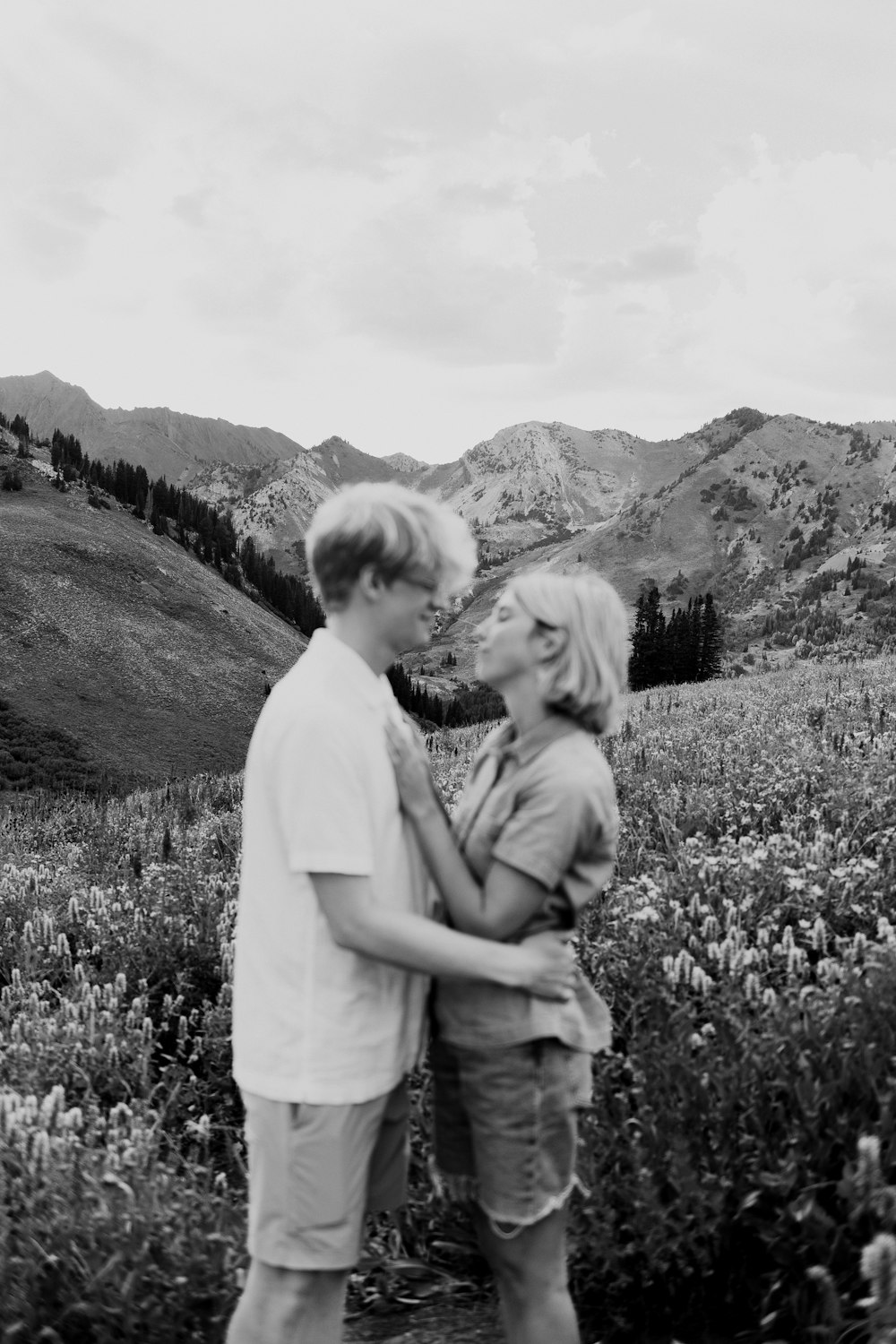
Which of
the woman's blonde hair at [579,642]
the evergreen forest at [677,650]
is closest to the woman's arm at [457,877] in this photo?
the woman's blonde hair at [579,642]

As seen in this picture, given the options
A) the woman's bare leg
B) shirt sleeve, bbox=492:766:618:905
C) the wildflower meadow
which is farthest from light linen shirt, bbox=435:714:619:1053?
the wildflower meadow

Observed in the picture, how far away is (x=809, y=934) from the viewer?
447 centimetres

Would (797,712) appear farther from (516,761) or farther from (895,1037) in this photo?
(516,761)

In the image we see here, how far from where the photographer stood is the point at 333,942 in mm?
2525

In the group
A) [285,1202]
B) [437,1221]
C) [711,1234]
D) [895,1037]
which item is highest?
[895,1037]

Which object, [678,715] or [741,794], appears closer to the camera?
[741,794]

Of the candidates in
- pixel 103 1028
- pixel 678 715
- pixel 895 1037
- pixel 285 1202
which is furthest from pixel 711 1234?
pixel 678 715

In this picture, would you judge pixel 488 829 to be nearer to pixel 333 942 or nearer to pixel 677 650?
pixel 333 942

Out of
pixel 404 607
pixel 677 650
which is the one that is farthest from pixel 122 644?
pixel 404 607

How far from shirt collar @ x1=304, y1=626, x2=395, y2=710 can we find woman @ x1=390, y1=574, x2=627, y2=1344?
0.12 m

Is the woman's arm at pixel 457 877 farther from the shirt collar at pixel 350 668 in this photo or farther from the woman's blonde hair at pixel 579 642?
the woman's blonde hair at pixel 579 642

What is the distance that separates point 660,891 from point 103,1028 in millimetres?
3082

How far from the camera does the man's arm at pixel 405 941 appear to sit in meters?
2.43

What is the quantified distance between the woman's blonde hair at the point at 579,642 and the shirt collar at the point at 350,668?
47 centimetres
